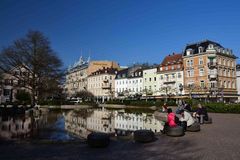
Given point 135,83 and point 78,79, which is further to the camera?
point 78,79

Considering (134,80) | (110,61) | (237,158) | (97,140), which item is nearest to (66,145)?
(97,140)

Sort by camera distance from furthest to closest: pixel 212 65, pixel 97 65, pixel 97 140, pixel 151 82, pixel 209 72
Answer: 1. pixel 97 65
2. pixel 151 82
3. pixel 209 72
4. pixel 212 65
5. pixel 97 140

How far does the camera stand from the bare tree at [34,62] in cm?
4369

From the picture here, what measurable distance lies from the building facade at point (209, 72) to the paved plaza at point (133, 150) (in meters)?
60.2

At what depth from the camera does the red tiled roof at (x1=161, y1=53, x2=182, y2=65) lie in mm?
85400

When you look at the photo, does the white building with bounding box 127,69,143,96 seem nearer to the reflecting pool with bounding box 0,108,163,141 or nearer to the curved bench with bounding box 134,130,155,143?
the reflecting pool with bounding box 0,108,163,141

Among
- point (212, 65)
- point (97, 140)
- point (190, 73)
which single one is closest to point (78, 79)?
point (190, 73)

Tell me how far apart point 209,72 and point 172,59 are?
17446mm

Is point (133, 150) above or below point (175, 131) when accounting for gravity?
below

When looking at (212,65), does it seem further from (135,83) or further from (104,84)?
(104,84)

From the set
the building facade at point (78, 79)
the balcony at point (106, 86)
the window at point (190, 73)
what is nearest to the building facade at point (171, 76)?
the window at point (190, 73)

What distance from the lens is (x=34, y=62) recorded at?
43750 millimetres

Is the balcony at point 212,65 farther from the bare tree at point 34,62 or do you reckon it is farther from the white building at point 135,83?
the bare tree at point 34,62

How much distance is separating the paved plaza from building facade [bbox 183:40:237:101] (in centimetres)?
6024
